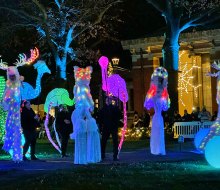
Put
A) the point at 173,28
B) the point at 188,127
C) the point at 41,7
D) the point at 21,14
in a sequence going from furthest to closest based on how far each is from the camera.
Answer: the point at 21,14, the point at 41,7, the point at 173,28, the point at 188,127

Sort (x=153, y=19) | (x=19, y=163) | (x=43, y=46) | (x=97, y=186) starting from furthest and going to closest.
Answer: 1. (x=153, y=19)
2. (x=43, y=46)
3. (x=19, y=163)
4. (x=97, y=186)

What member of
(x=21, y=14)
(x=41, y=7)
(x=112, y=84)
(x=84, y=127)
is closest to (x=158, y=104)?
(x=112, y=84)

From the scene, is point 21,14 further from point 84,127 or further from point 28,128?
point 84,127

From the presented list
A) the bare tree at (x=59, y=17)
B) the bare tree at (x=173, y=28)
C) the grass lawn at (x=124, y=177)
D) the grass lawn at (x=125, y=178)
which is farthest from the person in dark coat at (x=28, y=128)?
the bare tree at (x=59, y=17)

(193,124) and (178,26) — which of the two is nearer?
(193,124)

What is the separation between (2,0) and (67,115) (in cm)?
1484

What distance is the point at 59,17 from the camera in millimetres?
30812

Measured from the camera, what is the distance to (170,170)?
12484mm

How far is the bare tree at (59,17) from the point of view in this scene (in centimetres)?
3027

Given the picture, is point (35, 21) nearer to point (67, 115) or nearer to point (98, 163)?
point (67, 115)

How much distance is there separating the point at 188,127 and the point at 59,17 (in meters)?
12.2

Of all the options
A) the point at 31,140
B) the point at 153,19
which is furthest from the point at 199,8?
the point at 153,19

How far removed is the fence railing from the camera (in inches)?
868

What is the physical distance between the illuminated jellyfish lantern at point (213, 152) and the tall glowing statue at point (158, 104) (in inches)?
171
